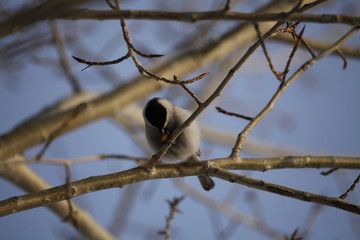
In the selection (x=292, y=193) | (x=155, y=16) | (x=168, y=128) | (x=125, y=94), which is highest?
(x=125, y=94)

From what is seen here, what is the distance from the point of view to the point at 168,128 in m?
2.23

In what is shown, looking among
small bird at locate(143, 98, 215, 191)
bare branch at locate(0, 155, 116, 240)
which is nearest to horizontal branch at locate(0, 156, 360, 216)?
small bird at locate(143, 98, 215, 191)

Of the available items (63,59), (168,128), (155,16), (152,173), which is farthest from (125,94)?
(155,16)

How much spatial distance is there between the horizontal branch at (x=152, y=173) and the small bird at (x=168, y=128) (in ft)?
1.85

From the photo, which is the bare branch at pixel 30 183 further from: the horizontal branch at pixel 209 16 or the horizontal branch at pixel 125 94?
the horizontal branch at pixel 209 16

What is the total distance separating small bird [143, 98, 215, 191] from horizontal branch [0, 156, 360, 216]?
1.85ft

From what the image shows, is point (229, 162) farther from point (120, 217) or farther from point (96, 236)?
point (120, 217)

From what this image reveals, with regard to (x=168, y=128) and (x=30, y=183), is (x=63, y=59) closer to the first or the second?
(x=30, y=183)

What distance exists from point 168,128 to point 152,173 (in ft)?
2.43

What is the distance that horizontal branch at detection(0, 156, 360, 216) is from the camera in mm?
1353

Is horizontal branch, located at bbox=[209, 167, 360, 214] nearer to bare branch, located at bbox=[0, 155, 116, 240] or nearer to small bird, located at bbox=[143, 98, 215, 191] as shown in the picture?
small bird, located at bbox=[143, 98, 215, 191]

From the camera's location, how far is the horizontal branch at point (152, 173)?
135 centimetres

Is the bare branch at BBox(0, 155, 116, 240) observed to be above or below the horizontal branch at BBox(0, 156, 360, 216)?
above

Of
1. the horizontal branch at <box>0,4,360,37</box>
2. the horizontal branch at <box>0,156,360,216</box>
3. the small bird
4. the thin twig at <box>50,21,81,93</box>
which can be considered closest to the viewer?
the horizontal branch at <box>0,4,360,37</box>
